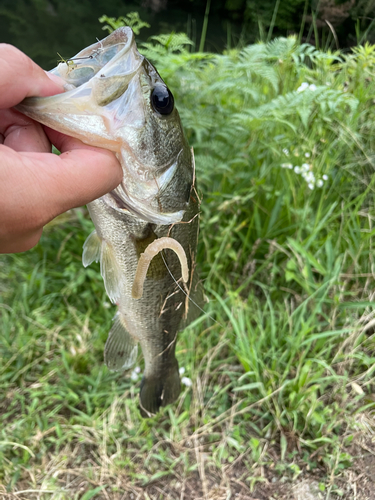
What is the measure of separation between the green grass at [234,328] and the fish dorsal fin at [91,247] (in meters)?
1.00

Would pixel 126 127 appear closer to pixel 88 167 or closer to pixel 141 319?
pixel 88 167

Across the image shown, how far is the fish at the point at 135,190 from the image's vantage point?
3.17 ft

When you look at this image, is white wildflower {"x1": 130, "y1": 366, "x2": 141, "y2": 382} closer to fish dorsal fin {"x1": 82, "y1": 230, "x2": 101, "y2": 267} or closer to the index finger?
fish dorsal fin {"x1": 82, "y1": 230, "x2": 101, "y2": 267}

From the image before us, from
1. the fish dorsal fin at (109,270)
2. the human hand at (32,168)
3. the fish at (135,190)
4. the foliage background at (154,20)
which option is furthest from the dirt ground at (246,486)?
the foliage background at (154,20)

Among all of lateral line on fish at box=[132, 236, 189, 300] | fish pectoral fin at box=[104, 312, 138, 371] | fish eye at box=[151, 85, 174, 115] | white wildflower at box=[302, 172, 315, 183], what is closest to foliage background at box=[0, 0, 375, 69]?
white wildflower at box=[302, 172, 315, 183]

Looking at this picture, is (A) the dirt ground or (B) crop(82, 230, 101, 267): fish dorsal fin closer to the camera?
(B) crop(82, 230, 101, 267): fish dorsal fin

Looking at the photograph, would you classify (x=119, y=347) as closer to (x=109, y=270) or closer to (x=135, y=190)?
A: (x=109, y=270)

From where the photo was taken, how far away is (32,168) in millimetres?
837

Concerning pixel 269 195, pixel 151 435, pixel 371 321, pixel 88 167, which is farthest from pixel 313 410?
pixel 88 167

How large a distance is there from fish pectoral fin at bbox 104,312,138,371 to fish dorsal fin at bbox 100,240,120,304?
0.21 m

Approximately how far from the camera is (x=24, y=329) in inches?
92.0

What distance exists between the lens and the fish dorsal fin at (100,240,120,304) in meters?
1.33

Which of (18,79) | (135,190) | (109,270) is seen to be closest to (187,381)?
(109,270)

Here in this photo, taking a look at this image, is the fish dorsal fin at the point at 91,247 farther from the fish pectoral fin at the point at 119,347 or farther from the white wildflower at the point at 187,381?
the white wildflower at the point at 187,381
